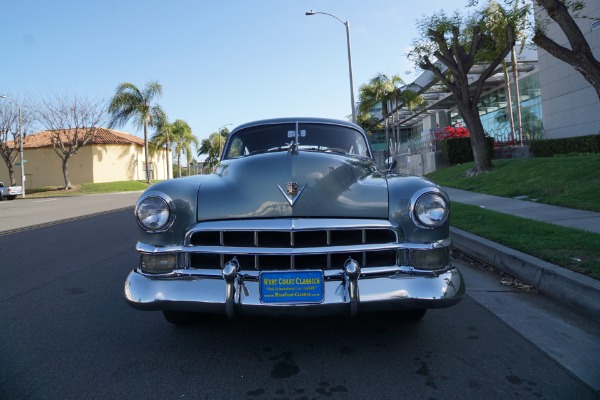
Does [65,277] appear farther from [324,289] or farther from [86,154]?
[86,154]

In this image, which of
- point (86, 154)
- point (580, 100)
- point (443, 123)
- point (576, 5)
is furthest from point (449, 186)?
point (86, 154)

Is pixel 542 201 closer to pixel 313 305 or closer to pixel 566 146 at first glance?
pixel 313 305

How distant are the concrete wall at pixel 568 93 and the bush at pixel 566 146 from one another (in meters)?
1.62

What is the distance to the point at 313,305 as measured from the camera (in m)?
2.37

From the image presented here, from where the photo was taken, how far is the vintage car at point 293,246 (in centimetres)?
241

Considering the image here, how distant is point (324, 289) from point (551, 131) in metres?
22.2

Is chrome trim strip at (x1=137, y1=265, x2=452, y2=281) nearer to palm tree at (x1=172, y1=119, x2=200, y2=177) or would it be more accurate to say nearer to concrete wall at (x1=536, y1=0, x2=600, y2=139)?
concrete wall at (x1=536, y1=0, x2=600, y2=139)

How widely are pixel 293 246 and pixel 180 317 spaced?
121 cm

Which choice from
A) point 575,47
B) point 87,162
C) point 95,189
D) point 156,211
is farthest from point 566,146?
point 87,162

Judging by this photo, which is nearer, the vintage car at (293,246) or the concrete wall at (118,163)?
the vintage car at (293,246)

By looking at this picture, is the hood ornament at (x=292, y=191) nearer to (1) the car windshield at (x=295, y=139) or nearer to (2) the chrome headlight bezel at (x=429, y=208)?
(2) the chrome headlight bezel at (x=429, y=208)

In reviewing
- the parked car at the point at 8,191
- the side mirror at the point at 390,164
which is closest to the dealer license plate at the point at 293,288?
the side mirror at the point at 390,164

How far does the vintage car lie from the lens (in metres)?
2.41

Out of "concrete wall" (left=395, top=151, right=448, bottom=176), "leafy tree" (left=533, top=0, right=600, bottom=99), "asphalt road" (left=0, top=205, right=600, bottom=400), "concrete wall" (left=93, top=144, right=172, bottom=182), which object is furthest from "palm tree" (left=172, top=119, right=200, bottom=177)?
"asphalt road" (left=0, top=205, right=600, bottom=400)
